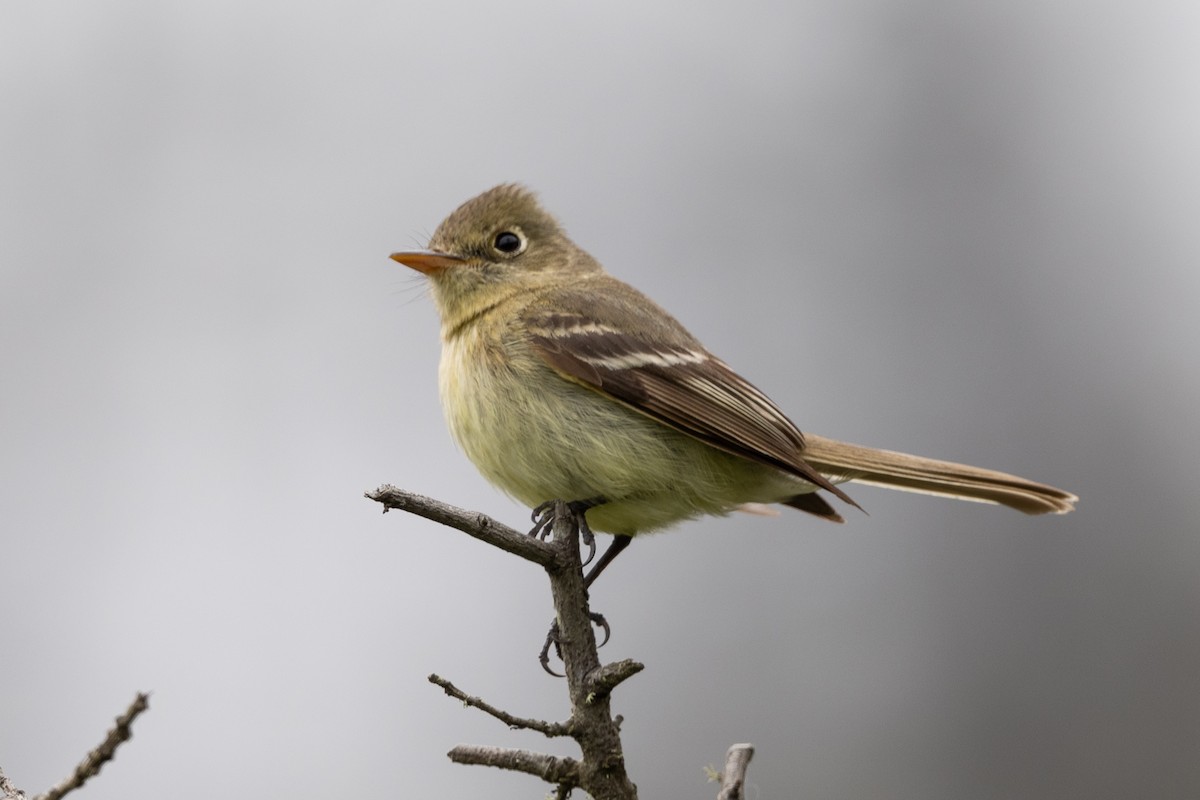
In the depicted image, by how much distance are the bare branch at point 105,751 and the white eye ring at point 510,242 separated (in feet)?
12.7

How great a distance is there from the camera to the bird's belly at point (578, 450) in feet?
15.3

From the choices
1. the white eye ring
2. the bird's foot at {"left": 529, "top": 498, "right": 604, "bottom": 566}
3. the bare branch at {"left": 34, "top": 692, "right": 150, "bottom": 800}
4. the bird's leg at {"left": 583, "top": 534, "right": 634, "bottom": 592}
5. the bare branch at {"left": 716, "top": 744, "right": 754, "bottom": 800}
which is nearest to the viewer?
the bare branch at {"left": 34, "top": 692, "right": 150, "bottom": 800}

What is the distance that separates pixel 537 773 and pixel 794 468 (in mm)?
1972

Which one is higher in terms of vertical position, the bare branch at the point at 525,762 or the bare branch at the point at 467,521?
the bare branch at the point at 467,521

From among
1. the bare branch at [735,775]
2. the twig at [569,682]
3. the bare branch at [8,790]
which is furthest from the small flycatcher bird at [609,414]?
the bare branch at [8,790]

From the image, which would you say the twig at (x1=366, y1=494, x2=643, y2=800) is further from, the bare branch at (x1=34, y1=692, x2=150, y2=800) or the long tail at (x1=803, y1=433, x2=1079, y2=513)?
the long tail at (x1=803, y1=433, x2=1079, y2=513)

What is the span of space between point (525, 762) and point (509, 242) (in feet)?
10.6

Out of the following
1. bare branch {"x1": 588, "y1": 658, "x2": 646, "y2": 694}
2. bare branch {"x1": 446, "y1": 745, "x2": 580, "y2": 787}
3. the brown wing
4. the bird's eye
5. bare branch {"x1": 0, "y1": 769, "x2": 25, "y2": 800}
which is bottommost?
bare branch {"x1": 0, "y1": 769, "x2": 25, "y2": 800}

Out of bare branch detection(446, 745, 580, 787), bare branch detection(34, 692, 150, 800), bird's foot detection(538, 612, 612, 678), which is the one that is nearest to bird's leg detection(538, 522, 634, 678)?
bird's foot detection(538, 612, 612, 678)

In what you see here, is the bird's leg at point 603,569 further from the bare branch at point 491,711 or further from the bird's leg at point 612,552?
the bare branch at point 491,711

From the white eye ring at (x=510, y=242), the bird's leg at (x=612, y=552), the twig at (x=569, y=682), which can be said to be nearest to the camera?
the twig at (x=569, y=682)

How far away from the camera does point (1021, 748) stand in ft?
26.5

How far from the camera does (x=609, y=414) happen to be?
4.80 metres

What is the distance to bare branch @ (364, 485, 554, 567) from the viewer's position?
289cm
